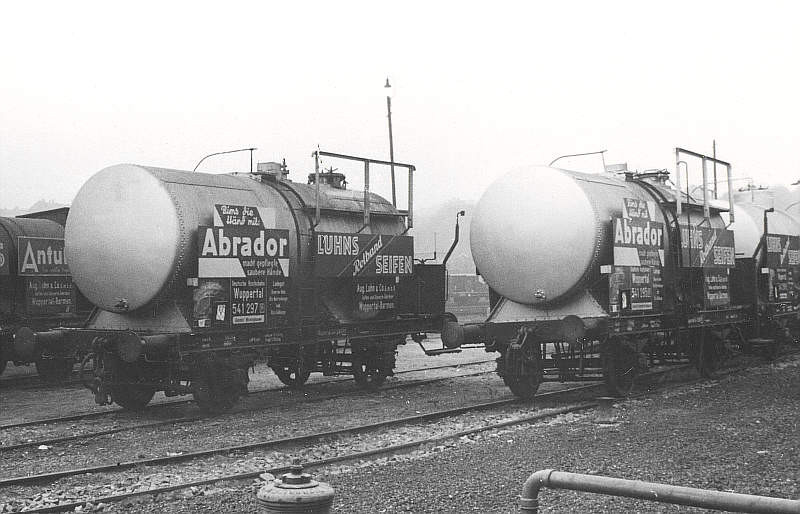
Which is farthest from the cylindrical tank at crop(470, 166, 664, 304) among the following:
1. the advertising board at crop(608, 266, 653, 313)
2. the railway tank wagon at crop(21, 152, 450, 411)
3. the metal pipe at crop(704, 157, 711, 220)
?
the metal pipe at crop(704, 157, 711, 220)

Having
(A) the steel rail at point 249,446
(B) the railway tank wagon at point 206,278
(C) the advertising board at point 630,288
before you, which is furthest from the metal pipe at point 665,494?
(C) the advertising board at point 630,288

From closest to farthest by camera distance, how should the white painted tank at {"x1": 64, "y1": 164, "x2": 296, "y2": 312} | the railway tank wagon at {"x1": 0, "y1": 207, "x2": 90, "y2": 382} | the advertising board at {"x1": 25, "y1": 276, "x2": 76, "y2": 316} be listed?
the white painted tank at {"x1": 64, "y1": 164, "x2": 296, "y2": 312}
the railway tank wagon at {"x1": 0, "y1": 207, "x2": 90, "y2": 382}
the advertising board at {"x1": 25, "y1": 276, "x2": 76, "y2": 316}

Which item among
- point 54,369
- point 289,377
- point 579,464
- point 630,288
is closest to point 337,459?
point 579,464

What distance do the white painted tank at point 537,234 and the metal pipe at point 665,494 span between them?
26.8ft

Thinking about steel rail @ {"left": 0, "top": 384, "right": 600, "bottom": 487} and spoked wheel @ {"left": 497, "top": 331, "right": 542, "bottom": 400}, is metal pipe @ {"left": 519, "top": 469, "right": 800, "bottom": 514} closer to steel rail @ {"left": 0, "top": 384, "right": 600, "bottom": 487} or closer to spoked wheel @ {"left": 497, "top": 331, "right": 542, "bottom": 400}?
steel rail @ {"left": 0, "top": 384, "right": 600, "bottom": 487}

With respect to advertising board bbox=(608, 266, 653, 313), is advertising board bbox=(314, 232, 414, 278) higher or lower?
higher

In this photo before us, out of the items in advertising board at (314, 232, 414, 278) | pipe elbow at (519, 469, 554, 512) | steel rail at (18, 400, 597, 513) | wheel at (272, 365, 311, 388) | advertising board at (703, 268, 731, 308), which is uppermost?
advertising board at (314, 232, 414, 278)

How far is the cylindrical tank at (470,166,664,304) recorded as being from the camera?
39.1 ft

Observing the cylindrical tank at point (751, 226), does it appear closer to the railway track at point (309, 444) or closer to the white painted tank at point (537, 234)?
the white painted tank at point (537, 234)

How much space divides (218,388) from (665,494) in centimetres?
879

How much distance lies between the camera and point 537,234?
12.1 m

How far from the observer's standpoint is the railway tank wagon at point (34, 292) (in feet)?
49.8

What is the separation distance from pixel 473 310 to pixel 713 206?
69.4 ft

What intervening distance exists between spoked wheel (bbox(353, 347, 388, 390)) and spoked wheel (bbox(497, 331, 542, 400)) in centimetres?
247
